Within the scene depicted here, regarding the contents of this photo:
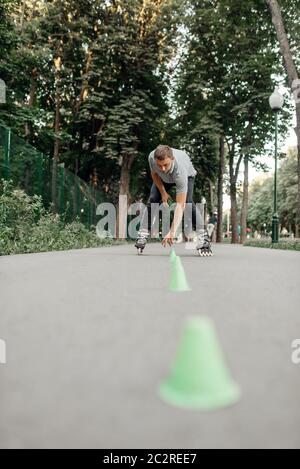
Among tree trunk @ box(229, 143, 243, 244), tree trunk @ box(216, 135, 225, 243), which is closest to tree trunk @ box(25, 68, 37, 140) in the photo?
tree trunk @ box(216, 135, 225, 243)

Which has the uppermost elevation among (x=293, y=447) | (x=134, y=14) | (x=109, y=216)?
(x=134, y=14)

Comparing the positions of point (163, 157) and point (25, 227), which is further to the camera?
point (25, 227)

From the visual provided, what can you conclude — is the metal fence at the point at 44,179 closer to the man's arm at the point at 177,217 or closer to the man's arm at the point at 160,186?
the man's arm at the point at 160,186

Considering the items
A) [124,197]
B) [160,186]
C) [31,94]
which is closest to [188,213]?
[160,186]

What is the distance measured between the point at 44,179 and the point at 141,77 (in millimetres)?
11930

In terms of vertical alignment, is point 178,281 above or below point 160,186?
below

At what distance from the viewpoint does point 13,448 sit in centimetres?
133

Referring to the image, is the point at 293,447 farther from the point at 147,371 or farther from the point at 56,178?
the point at 56,178

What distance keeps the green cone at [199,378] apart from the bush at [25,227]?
8550mm

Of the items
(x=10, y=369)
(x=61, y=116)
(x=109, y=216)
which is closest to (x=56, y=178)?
(x=109, y=216)

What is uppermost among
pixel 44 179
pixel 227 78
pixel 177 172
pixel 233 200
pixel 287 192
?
pixel 227 78

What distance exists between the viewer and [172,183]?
8.65 m

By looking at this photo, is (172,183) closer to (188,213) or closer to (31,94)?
(188,213)

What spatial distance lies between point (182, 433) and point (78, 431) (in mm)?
280
